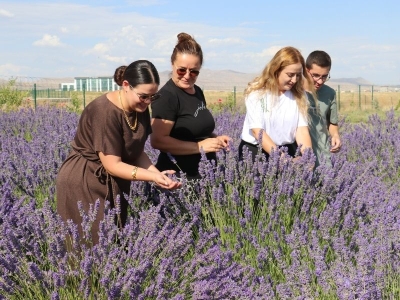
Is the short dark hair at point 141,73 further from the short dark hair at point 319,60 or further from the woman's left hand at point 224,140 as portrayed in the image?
the short dark hair at point 319,60

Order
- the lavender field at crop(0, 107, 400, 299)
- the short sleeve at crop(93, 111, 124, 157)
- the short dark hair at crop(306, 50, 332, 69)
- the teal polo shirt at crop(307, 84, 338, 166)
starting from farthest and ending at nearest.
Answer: the short dark hair at crop(306, 50, 332, 69), the teal polo shirt at crop(307, 84, 338, 166), the short sleeve at crop(93, 111, 124, 157), the lavender field at crop(0, 107, 400, 299)

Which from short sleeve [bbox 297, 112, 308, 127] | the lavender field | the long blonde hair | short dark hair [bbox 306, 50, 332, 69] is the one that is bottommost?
the lavender field

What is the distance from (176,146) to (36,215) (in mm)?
910

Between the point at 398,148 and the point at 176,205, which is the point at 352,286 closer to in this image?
the point at 176,205

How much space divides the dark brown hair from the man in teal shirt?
95 cm

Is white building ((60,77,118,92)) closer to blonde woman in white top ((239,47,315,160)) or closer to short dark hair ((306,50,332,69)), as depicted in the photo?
short dark hair ((306,50,332,69))

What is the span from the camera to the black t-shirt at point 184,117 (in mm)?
3117

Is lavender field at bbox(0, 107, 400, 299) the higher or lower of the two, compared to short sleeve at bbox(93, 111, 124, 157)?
lower

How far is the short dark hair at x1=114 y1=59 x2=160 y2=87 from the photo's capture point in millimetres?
2605

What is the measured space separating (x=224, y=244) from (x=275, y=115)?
0.86 m

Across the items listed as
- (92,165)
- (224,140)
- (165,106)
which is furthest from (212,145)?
(92,165)

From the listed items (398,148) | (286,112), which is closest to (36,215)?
(286,112)

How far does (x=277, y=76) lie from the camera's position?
3396mm

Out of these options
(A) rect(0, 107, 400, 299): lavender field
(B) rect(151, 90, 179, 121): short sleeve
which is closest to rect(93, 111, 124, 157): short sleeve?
(A) rect(0, 107, 400, 299): lavender field
